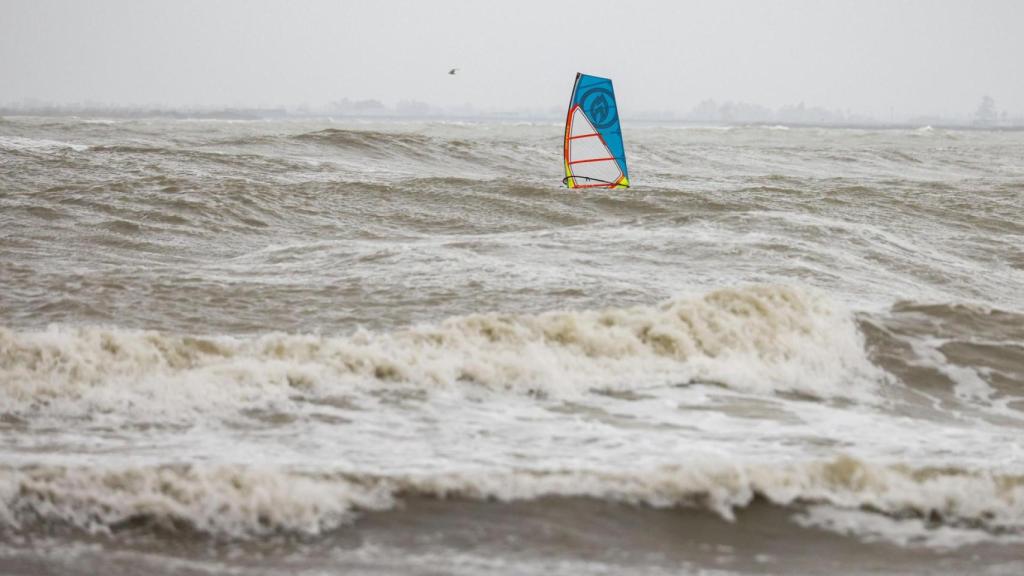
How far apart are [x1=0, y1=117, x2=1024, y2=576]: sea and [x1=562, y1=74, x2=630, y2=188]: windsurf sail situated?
11.8ft

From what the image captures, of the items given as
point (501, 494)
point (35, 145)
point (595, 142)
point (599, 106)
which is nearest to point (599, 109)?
point (599, 106)

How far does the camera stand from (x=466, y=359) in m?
6.98

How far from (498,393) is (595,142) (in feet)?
38.5

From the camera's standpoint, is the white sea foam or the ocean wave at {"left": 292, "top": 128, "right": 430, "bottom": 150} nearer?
the white sea foam

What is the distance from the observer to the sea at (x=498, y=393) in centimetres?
454

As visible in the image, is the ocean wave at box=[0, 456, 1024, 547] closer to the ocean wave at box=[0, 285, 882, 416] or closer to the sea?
the sea

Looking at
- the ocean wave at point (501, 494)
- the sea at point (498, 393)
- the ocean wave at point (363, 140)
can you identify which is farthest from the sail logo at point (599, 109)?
the ocean wave at point (501, 494)

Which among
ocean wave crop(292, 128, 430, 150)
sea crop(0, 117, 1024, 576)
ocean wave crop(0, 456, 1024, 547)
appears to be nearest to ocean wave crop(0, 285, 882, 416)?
sea crop(0, 117, 1024, 576)

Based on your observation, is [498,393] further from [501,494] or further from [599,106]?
[599,106]

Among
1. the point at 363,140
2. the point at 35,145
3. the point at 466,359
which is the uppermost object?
the point at 363,140

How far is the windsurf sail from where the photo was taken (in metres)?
17.5

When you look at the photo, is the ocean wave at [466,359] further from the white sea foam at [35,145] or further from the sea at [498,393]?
the white sea foam at [35,145]

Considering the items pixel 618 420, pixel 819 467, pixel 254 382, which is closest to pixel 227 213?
pixel 254 382

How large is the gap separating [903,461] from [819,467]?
0.61 m
